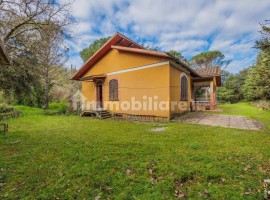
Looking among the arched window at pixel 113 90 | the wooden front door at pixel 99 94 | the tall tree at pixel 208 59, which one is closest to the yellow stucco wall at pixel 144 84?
the arched window at pixel 113 90

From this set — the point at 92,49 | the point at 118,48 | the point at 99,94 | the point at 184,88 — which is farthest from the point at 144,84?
the point at 92,49

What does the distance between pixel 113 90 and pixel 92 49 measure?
1352 cm

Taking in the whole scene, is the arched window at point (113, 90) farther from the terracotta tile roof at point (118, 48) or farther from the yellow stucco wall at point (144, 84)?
the terracotta tile roof at point (118, 48)

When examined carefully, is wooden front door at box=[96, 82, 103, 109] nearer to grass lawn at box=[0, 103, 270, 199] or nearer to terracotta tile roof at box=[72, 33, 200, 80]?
terracotta tile roof at box=[72, 33, 200, 80]

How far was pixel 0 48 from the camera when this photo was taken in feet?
14.9

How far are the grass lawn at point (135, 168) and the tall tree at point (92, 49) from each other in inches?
785

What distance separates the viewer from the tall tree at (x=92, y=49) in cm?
2327

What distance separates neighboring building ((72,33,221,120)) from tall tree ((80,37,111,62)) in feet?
30.4

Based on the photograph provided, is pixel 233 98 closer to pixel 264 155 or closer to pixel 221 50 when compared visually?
pixel 221 50

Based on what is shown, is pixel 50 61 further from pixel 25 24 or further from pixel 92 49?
pixel 92 49

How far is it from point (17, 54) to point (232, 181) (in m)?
13.2

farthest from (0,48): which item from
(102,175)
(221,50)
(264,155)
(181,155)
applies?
(221,50)

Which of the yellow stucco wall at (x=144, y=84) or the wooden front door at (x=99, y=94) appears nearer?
the yellow stucco wall at (x=144, y=84)

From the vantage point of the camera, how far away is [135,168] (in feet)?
11.6
